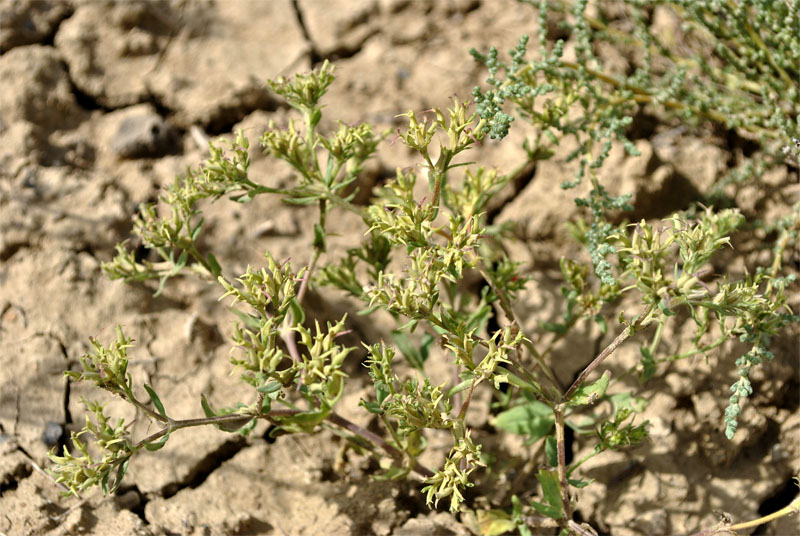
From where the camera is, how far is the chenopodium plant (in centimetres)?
225

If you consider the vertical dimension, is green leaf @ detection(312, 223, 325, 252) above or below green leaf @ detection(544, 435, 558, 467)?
above

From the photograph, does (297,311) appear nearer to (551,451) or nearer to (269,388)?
(269,388)

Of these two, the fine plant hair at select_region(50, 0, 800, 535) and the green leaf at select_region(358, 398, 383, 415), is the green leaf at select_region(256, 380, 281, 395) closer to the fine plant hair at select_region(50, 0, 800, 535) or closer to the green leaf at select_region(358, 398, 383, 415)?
the fine plant hair at select_region(50, 0, 800, 535)

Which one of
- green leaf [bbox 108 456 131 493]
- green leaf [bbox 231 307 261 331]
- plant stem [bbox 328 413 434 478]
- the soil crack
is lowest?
the soil crack

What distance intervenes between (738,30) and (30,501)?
381cm

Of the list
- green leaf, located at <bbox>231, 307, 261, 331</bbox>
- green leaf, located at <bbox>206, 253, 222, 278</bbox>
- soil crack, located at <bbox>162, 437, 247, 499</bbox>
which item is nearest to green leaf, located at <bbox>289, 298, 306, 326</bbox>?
green leaf, located at <bbox>231, 307, 261, 331</bbox>

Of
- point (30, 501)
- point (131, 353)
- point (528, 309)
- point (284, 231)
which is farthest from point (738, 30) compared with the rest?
point (30, 501)

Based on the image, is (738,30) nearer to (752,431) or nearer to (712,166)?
(712,166)

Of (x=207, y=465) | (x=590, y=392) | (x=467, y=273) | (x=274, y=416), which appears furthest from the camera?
(x=467, y=273)

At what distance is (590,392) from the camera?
2479 mm

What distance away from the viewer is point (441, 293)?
11.7 ft

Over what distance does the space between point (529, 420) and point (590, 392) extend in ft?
1.80

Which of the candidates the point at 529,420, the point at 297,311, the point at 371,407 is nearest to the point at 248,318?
the point at 297,311

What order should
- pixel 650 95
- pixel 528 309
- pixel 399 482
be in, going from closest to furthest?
pixel 399 482 → pixel 528 309 → pixel 650 95
